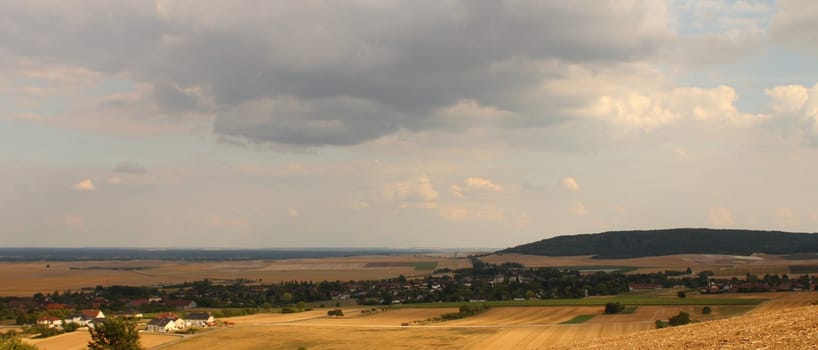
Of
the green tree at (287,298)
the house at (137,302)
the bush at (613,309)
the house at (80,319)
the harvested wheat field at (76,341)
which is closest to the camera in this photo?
the harvested wheat field at (76,341)

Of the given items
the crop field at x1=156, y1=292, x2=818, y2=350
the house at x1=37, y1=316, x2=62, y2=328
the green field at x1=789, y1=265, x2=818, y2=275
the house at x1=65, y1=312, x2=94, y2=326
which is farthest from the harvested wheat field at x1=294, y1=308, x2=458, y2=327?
the green field at x1=789, y1=265, x2=818, y2=275

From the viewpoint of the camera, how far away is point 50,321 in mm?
108875

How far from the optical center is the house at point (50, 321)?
343ft

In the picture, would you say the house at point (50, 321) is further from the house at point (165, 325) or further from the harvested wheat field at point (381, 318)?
the harvested wheat field at point (381, 318)

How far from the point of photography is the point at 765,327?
30516 mm

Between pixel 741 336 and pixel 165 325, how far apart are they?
83303 mm

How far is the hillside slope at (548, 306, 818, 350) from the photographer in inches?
1028

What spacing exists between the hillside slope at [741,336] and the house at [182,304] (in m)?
120

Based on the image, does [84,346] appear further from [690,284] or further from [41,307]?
[690,284]

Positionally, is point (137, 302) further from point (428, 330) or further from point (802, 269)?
point (802, 269)

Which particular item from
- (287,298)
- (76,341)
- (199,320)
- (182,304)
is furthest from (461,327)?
(182,304)

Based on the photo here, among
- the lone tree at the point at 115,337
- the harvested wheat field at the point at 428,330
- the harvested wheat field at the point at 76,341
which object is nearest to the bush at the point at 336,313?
the harvested wheat field at the point at 428,330

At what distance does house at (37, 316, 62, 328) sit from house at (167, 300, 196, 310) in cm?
2950

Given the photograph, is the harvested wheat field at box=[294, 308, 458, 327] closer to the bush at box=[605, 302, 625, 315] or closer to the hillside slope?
the bush at box=[605, 302, 625, 315]
